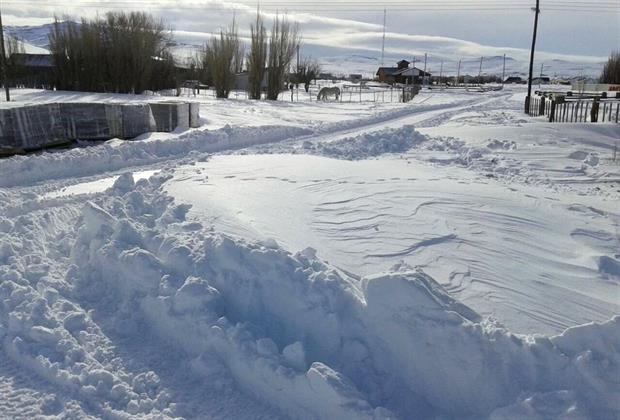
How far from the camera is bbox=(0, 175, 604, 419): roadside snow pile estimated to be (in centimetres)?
329

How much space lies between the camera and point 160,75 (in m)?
36.9

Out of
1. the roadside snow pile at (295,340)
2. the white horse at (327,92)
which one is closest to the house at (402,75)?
the white horse at (327,92)

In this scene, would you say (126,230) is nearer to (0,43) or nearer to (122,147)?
(122,147)

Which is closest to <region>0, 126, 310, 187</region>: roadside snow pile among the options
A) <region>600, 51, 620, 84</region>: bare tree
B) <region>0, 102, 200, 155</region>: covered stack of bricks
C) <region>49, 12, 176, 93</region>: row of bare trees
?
<region>0, 102, 200, 155</region>: covered stack of bricks

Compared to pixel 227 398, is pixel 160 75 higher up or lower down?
higher up

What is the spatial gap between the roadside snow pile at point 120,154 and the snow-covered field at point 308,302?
160 cm

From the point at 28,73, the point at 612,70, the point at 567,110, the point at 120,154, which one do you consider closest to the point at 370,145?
the point at 120,154

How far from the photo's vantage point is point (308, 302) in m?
4.00

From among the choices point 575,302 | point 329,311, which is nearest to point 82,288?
point 329,311

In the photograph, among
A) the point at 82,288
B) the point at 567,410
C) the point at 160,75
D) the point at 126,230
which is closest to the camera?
the point at 567,410

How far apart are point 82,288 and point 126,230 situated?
0.75m

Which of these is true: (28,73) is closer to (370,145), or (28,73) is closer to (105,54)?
(105,54)

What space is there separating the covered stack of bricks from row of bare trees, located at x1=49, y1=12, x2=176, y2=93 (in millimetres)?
18029

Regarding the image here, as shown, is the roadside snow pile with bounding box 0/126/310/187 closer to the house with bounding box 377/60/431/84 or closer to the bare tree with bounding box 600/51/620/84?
the bare tree with bounding box 600/51/620/84
